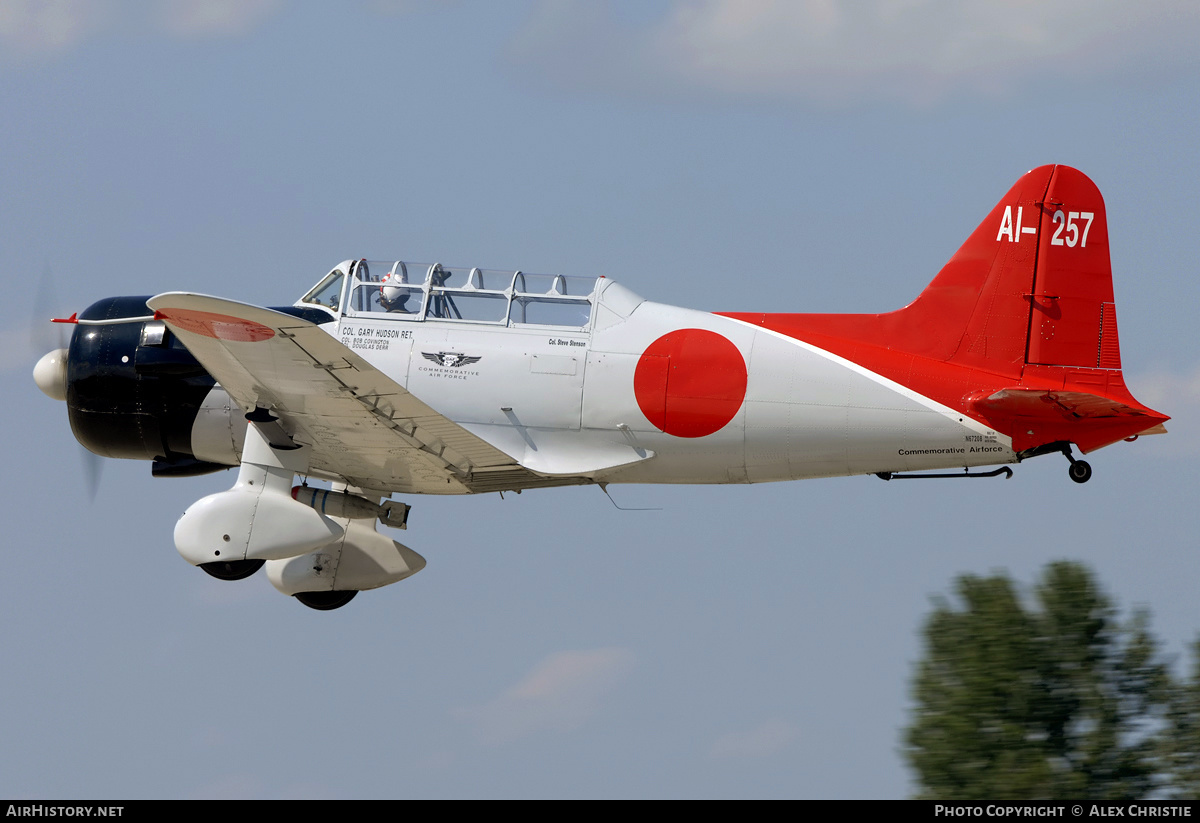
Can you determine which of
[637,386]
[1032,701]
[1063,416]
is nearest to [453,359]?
[637,386]

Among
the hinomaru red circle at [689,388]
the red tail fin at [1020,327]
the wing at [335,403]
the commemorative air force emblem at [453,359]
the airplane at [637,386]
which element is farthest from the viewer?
the commemorative air force emblem at [453,359]

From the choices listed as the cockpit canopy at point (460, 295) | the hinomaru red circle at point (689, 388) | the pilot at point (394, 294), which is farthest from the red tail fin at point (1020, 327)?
the pilot at point (394, 294)

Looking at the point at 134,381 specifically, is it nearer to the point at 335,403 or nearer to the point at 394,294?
the point at 335,403

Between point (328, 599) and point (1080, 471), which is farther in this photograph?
point (328, 599)

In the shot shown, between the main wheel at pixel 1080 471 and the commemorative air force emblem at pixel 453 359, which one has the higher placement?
the commemorative air force emblem at pixel 453 359

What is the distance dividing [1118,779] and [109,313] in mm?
11959

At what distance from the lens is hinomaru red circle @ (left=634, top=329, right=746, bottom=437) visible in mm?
12742

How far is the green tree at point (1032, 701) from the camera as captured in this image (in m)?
16.1

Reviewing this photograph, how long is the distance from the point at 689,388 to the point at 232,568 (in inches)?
172

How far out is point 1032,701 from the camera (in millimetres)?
16719

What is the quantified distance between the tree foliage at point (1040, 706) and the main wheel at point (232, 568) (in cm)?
804

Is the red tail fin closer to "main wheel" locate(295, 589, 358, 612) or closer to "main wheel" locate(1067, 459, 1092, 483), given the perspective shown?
"main wheel" locate(1067, 459, 1092, 483)

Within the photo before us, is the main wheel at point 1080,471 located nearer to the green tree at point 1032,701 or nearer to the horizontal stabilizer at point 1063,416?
the horizontal stabilizer at point 1063,416
